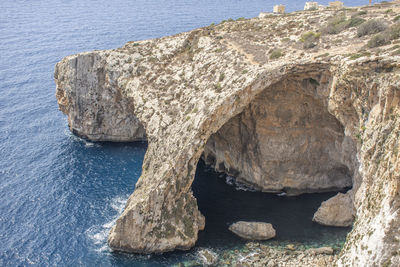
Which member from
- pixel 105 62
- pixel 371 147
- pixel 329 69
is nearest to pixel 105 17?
pixel 105 62

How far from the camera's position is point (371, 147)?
3216cm

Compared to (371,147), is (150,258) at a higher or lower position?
lower

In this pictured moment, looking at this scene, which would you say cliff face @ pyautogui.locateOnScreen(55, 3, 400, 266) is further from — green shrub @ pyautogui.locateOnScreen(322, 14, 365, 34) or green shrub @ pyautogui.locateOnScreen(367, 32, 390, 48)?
green shrub @ pyautogui.locateOnScreen(322, 14, 365, 34)

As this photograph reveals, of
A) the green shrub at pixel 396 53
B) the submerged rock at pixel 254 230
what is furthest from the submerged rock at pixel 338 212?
the green shrub at pixel 396 53

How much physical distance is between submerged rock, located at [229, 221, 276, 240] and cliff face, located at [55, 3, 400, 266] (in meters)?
4.54

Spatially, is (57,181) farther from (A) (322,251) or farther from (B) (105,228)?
(A) (322,251)

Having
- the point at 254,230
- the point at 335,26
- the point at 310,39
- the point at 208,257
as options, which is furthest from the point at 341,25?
the point at 208,257

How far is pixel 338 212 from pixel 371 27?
20.2 m

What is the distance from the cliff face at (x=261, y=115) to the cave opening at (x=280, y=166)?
168 mm

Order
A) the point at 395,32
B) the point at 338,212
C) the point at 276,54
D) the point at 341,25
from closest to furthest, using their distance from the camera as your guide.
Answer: the point at 395,32 → the point at 338,212 → the point at 276,54 → the point at 341,25

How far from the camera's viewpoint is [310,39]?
47125 millimetres

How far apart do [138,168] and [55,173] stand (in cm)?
1129

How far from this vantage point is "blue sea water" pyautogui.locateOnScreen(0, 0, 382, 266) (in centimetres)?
4281

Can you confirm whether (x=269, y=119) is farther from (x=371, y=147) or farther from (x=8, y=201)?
(x=8, y=201)
